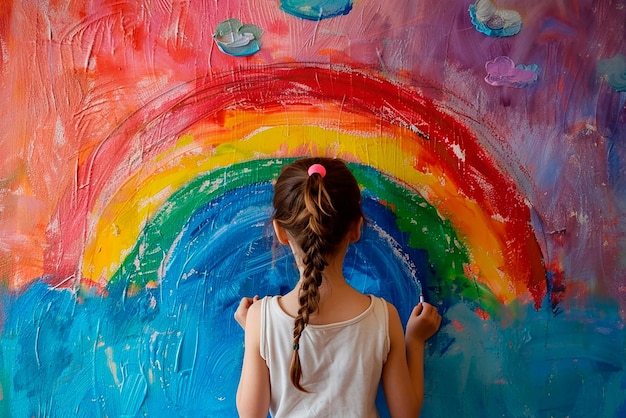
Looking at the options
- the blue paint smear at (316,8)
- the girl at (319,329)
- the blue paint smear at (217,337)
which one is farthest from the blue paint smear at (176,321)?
the blue paint smear at (316,8)

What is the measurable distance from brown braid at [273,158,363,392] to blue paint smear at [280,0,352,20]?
399 millimetres

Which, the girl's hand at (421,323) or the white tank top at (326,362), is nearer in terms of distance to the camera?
the white tank top at (326,362)

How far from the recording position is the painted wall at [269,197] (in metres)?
1.23

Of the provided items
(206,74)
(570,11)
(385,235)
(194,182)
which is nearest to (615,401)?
(385,235)

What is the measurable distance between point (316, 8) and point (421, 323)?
0.74m

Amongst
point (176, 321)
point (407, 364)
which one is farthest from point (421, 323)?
point (176, 321)

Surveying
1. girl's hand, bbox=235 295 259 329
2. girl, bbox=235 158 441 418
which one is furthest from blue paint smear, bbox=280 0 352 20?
girl's hand, bbox=235 295 259 329

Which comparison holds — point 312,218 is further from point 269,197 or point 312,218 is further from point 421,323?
point 421,323

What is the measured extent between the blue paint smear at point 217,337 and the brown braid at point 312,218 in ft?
0.73

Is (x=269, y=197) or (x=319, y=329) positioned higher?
(x=269, y=197)

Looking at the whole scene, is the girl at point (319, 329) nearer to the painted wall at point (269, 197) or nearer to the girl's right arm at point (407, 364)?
the girl's right arm at point (407, 364)

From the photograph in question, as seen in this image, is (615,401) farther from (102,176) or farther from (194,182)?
(102,176)

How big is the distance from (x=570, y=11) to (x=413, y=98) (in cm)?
41

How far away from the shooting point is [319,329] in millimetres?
1000
